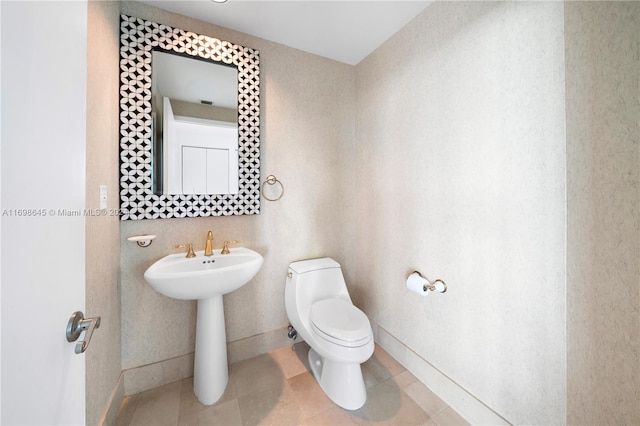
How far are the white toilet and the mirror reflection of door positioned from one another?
2.70 ft

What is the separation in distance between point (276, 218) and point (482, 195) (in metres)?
1.30

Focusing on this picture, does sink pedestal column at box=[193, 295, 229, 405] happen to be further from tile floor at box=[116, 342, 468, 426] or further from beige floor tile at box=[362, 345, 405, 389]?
beige floor tile at box=[362, 345, 405, 389]

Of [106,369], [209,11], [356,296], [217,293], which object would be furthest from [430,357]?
[209,11]

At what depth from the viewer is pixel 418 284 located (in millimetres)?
1377

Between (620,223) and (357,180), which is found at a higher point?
(357,180)

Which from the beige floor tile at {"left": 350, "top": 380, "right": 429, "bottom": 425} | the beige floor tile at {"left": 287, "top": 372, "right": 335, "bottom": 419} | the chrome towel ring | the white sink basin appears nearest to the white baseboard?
the beige floor tile at {"left": 350, "top": 380, "right": 429, "bottom": 425}

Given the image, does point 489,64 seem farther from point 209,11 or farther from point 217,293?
point 217,293

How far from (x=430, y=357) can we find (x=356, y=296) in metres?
0.75

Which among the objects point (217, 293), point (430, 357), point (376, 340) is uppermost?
point (217, 293)

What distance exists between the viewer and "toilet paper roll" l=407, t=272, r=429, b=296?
136 centimetres

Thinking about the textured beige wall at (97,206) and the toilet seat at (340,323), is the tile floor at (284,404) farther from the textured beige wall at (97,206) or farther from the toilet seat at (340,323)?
the toilet seat at (340,323)

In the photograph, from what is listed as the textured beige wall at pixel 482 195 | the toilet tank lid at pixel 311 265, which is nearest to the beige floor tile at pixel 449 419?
the textured beige wall at pixel 482 195

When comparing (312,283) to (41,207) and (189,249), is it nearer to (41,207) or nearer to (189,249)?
(189,249)

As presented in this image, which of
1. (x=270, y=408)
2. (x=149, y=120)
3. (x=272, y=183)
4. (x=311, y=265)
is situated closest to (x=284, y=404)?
(x=270, y=408)
